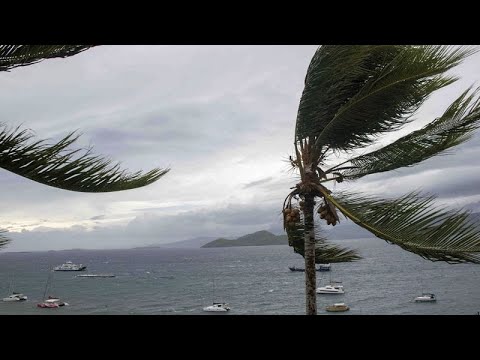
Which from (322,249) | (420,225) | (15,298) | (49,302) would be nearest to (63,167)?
(420,225)

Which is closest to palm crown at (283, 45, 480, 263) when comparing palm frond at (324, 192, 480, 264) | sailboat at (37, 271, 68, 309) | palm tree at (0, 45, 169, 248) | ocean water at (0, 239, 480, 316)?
palm frond at (324, 192, 480, 264)

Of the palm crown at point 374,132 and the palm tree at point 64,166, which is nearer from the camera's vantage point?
the palm tree at point 64,166

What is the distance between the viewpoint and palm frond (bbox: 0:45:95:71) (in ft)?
6.51

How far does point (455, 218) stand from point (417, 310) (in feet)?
120

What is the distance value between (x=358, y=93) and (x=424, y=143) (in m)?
0.83

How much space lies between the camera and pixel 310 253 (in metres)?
4.60

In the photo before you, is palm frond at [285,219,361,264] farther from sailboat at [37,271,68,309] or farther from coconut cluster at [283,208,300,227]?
sailboat at [37,271,68,309]

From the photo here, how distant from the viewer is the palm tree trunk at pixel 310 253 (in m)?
4.60

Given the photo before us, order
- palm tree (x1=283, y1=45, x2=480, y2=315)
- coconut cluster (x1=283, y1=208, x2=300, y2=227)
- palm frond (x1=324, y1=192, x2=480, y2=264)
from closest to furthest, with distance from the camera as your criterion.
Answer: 1. palm frond (x1=324, y1=192, x2=480, y2=264)
2. palm tree (x1=283, y1=45, x2=480, y2=315)
3. coconut cluster (x1=283, y1=208, x2=300, y2=227)

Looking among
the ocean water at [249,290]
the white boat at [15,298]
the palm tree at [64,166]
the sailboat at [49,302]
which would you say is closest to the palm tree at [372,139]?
the palm tree at [64,166]

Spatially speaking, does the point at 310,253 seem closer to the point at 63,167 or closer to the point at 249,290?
the point at 63,167

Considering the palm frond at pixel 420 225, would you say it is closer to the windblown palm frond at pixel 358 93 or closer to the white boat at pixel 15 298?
the windblown palm frond at pixel 358 93

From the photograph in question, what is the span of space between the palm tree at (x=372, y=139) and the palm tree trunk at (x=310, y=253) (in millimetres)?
10

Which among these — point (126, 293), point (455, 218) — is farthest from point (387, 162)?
point (126, 293)
